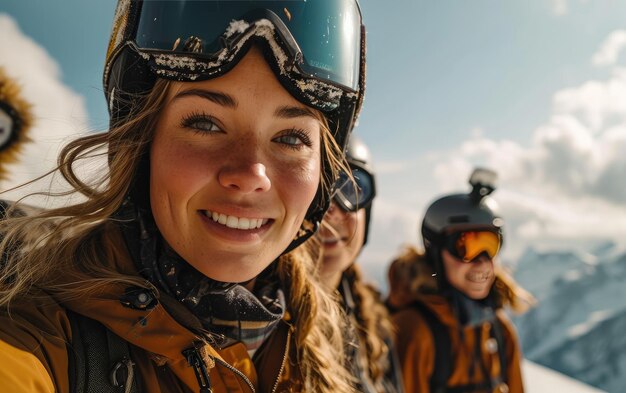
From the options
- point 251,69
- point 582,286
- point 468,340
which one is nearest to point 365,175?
point 468,340

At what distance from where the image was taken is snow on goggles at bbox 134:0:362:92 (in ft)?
4.48

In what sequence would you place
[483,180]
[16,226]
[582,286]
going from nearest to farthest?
[16,226] < [483,180] < [582,286]

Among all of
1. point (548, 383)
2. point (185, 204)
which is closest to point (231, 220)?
point (185, 204)

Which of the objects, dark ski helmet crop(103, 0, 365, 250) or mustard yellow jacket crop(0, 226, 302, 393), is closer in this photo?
mustard yellow jacket crop(0, 226, 302, 393)

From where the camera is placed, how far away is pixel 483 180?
3.11 metres

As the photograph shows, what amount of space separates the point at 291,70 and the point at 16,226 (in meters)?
1.01

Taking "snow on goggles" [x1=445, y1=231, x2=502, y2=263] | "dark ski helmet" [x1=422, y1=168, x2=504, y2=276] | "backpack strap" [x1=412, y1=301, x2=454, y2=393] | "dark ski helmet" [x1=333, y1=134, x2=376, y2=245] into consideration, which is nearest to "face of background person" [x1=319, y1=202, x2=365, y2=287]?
"dark ski helmet" [x1=333, y1=134, x2=376, y2=245]

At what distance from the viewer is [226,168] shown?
128cm

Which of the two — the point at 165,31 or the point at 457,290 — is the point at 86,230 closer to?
the point at 165,31

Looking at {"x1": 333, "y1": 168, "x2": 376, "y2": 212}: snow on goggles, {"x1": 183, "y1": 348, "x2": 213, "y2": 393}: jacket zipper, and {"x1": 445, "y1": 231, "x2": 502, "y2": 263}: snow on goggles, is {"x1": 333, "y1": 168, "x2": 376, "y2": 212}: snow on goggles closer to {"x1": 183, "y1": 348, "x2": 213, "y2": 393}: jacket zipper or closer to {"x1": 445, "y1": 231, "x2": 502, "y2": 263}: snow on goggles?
{"x1": 445, "y1": 231, "x2": 502, "y2": 263}: snow on goggles

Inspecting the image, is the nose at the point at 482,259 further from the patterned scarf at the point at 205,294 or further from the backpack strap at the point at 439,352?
the patterned scarf at the point at 205,294

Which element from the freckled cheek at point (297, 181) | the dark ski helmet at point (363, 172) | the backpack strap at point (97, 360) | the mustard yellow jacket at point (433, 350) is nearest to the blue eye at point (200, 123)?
the freckled cheek at point (297, 181)

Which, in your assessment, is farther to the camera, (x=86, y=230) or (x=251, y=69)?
(x=86, y=230)

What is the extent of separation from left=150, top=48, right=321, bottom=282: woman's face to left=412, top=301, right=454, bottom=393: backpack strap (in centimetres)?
245
